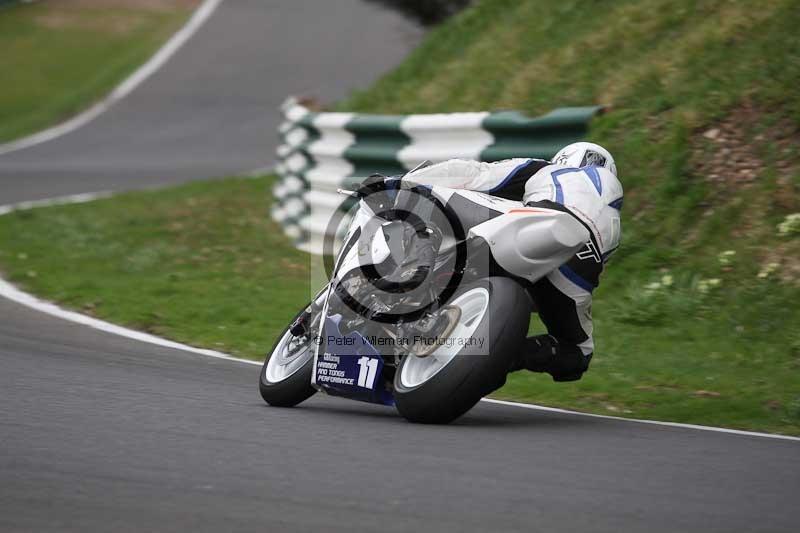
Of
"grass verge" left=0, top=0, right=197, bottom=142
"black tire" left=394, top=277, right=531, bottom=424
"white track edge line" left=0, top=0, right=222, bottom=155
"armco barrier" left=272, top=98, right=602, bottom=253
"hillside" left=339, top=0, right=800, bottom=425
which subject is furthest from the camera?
"grass verge" left=0, top=0, right=197, bottom=142

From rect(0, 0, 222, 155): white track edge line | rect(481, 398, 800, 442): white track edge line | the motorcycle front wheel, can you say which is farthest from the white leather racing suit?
rect(0, 0, 222, 155): white track edge line

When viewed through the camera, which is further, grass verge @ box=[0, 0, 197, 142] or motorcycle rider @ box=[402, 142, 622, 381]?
grass verge @ box=[0, 0, 197, 142]

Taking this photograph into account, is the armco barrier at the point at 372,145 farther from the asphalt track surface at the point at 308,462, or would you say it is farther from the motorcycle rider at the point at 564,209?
the motorcycle rider at the point at 564,209

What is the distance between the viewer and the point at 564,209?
19.3 feet

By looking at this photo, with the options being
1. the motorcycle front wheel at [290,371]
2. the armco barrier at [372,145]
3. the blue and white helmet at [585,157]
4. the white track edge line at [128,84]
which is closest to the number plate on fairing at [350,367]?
the motorcycle front wheel at [290,371]

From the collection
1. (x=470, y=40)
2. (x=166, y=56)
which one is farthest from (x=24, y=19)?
(x=470, y=40)

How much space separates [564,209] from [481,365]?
0.88 metres

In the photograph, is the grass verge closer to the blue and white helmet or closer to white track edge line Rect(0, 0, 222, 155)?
white track edge line Rect(0, 0, 222, 155)

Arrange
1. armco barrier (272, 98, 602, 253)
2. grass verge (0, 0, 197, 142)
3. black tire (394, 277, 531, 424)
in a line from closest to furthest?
1. black tire (394, 277, 531, 424)
2. armco barrier (272, 98, 602, 253)
3. grass verge (0, 0, 197, 142)

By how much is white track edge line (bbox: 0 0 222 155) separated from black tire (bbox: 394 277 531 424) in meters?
17.8

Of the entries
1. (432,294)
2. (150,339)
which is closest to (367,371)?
(432,294)

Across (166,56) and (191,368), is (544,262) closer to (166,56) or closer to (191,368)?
(191,368)

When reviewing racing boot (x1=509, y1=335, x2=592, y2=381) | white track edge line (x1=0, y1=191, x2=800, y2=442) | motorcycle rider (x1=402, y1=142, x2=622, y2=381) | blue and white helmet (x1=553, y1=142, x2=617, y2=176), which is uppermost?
blue and white helmet (x1=553, y1=142, x2=617, y2=176)

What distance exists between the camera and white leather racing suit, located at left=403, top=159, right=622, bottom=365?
599cm
